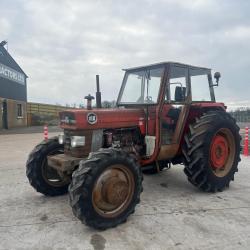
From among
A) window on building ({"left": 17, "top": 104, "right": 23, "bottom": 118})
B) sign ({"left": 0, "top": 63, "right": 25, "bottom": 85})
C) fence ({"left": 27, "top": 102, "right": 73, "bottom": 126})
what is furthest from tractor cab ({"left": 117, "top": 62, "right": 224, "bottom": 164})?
fence ({"left": 27, "top": 102, "right": 73, "bottom": 126})

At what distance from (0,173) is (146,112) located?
13.3 ft

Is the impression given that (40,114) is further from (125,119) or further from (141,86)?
(125,119)

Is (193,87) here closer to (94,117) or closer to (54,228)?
(94,117)

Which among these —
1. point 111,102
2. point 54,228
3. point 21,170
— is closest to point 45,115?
point 21,170

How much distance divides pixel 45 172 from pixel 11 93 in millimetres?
22679

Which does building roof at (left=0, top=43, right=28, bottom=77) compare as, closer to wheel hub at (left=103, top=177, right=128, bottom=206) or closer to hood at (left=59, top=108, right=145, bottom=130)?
hood at (left=59, top=108, right=145, bottom=130)

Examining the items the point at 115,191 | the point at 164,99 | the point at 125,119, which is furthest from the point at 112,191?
the point at 164,99

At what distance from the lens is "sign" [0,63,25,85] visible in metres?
25.1

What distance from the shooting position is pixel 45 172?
5359 millimetres

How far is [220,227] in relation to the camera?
159 inches

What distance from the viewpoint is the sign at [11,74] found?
25.1 meters

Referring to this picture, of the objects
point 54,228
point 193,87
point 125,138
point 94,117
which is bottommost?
point 54,228

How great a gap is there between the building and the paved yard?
66.2ft

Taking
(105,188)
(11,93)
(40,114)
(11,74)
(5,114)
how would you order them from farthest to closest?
(40,114) < (11,74) < (11,93) < (5,114) < (105,188)
